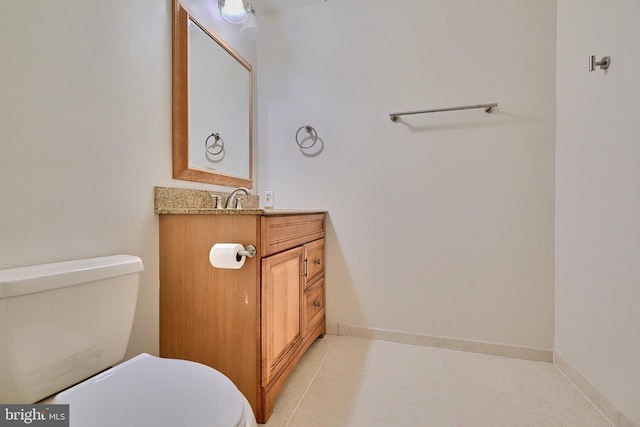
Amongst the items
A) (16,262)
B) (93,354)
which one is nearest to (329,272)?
(93,354)

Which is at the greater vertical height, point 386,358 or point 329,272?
point 329,272

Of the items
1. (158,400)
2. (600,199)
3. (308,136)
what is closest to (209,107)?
(308,136)

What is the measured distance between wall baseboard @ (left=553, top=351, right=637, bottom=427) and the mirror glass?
209 cm

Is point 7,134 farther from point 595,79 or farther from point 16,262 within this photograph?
point 595,79

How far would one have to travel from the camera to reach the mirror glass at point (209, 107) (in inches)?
53.8

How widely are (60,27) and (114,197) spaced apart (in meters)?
0.59

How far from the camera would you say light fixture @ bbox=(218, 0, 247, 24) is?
5.35ft

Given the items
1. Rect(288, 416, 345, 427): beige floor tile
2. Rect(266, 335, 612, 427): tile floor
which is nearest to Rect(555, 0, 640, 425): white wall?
Rect(266, 335, 612, 427): tile floor

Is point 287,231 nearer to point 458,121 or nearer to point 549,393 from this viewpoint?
point 458,121

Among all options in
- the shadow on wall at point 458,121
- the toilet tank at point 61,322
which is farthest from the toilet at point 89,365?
the shadow on wall at point 458,121

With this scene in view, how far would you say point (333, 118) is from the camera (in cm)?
191

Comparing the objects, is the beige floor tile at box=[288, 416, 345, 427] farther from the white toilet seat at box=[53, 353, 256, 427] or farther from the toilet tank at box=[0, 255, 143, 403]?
the toilet tank at box=[0, 255, 143, 403]

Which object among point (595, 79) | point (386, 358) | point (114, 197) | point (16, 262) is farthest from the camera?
point (386, 358)

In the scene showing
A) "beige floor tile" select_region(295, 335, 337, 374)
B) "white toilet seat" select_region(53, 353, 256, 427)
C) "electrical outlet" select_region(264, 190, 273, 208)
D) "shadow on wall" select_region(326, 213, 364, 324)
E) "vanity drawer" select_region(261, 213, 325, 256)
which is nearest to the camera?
"white toilet seat" select_region(53, 353, 256, 427)
